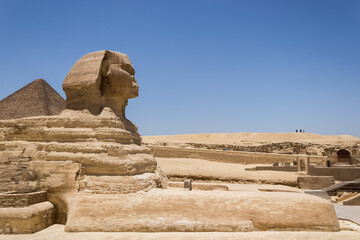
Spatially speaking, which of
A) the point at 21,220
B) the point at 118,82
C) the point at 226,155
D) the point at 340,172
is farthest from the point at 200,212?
the point at 226,155

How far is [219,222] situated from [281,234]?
129 cm

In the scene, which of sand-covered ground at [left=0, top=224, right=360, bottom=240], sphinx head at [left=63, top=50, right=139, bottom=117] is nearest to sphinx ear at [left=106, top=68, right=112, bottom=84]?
sphinx head at [left=63, top=50, right=139, bottom=117]

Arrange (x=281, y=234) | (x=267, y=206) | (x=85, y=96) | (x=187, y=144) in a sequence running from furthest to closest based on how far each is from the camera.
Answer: (x=187, y=144), (x=85, y=96), (x=267, y=206), (x=281, y=234)

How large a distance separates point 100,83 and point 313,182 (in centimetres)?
992

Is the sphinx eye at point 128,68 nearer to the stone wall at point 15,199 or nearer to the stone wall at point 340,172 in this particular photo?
the stone wall at point 15,199

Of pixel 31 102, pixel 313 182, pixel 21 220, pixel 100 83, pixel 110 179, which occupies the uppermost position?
pixel 100 83

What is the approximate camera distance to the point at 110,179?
756 cm

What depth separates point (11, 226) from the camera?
7.02m

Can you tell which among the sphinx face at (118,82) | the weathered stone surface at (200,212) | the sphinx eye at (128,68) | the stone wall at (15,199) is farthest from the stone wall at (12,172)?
the sphinx eye at (128,68)

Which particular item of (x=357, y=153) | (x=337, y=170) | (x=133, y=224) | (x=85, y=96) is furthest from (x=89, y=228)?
(x=357, y=153)

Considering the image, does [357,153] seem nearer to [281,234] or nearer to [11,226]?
[281,234]

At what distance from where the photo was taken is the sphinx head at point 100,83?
8.88 metres

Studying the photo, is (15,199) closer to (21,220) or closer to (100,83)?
(21,220)

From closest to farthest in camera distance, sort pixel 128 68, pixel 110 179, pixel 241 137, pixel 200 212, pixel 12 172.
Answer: pixel 200 212 < pixel 110 179 < pixel 12 172 < pixel 128 68 < pixel 241 137
